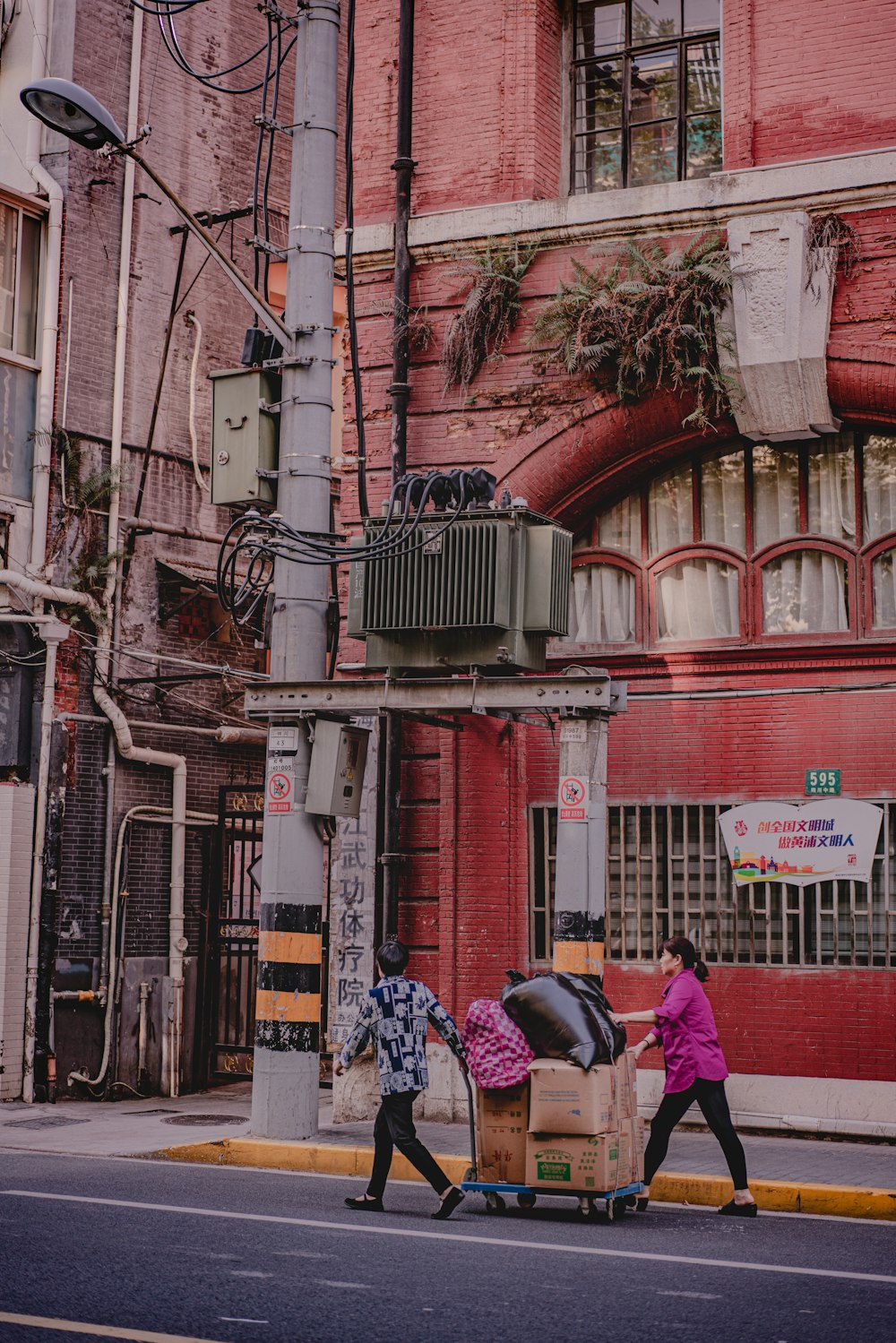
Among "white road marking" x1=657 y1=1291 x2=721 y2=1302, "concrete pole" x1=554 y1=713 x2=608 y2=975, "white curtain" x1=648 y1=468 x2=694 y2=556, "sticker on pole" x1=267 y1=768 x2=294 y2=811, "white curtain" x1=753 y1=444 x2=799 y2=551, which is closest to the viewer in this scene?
"white road marking" x1=657 y1=1291 x2=721 y2=1302

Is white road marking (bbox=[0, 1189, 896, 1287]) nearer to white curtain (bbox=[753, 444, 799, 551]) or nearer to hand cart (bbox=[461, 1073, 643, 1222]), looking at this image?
hand cart (bbox=[461, 1073, 643, 1222])

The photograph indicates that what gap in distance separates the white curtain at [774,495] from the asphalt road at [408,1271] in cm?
599

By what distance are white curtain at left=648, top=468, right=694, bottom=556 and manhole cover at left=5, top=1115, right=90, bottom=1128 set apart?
7.29 metres

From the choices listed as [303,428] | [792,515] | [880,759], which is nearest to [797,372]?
[792,515]

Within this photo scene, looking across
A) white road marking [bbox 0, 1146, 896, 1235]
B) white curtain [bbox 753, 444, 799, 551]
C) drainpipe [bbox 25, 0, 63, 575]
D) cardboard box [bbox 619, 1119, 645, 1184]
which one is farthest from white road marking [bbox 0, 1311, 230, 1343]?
drainpipe [bbox 25, 0, 63, 575]

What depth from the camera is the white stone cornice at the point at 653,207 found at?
531 inches

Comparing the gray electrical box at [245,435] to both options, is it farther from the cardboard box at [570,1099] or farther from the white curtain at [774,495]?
the cardboard box at [570,1099]

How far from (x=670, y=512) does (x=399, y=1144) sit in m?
6.70

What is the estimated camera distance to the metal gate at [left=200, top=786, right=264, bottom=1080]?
1778 centimetres

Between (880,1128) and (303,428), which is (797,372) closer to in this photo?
(303,428)

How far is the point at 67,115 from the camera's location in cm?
1150

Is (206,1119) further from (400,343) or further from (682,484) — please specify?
(400,343)

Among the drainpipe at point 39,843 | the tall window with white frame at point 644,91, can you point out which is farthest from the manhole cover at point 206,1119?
the tall window with white frame at point 644,91

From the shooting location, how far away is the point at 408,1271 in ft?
25.2
